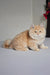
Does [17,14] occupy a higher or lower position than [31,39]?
higher

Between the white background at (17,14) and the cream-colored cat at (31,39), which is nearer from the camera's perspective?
the cream-colored cat at (31,39)

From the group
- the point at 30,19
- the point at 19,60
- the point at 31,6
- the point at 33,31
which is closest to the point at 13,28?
the point at 30,19

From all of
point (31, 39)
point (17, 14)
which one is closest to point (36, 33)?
point (31, 39)

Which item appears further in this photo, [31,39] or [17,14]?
[17,14]

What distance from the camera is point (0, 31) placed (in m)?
2.52

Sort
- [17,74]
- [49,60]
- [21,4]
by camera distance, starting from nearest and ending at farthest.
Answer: [17,74]
[49,60]
[21,4]

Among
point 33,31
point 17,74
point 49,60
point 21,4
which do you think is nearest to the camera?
point 17,74

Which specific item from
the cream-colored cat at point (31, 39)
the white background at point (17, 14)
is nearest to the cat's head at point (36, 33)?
the cream-colored cat at point (31, 39)

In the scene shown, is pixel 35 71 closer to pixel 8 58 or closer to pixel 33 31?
pixel 8 58

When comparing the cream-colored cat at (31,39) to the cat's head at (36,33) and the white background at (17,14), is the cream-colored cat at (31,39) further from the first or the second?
the white background at (17,14)

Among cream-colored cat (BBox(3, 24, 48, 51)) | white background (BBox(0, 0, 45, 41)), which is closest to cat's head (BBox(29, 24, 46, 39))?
cream-colored cat (BBox(3, 24, 48, 51))

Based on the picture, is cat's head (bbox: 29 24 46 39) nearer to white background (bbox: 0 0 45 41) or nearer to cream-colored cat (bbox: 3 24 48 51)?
cream-colored cat (bbox: 3 24 48 51)

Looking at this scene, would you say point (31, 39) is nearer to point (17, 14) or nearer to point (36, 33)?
point (36, 33)

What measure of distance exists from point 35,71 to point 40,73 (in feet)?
0.12
